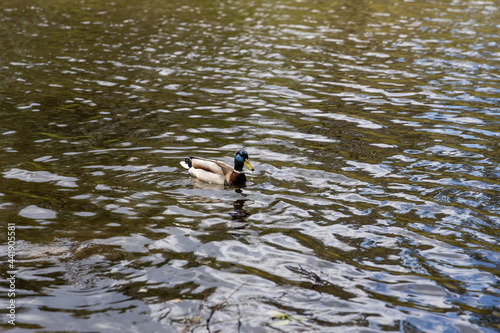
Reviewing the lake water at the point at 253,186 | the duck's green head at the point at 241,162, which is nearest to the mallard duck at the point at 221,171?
the duck's green head at the point at 241,162

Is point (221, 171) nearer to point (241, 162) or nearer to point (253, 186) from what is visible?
point (241, 162)

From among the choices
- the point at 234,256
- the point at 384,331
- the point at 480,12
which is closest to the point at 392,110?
A: the point at 234,256

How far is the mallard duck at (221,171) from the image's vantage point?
12492 millimetres

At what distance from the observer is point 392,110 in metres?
17.8

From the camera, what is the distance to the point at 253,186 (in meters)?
12.6

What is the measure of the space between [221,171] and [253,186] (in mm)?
769

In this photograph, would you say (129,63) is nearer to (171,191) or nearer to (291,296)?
(171,191)

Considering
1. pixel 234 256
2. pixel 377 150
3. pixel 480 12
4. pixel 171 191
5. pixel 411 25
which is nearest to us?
pixel 234 256

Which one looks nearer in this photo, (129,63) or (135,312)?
(135,312)

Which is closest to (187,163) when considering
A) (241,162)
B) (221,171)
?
(221,171)

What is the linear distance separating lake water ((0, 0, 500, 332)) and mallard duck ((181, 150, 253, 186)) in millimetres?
230

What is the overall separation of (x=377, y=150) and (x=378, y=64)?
993 centimetres

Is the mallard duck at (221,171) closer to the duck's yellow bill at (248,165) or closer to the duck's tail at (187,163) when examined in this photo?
the duck's yellow bill at (248,165)

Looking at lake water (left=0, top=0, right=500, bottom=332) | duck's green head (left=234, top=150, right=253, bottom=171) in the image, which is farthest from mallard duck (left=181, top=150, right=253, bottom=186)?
lake water (left=0, top=0, right=500, bottom=332)
